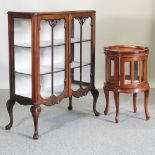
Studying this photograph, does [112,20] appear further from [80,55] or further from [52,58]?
[52,58]

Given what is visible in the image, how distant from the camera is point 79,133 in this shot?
9.77 feet

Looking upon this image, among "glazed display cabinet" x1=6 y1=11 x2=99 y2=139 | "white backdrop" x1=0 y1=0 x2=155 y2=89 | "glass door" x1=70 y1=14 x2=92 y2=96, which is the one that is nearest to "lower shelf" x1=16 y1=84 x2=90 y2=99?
"glazed display cabinet" x1=6 y1=11 x2=99 y2=139

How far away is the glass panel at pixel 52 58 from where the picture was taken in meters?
2.92

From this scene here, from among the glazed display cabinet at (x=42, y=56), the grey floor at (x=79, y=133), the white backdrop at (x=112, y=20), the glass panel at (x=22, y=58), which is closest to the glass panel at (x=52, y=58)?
the glazed display cabinet at (x=42, y=56)

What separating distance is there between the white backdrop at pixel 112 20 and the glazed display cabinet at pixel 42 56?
1.20 meters

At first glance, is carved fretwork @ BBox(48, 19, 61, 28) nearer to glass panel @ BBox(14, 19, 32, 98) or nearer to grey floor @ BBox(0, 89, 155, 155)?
glass panel @ BBox(14, 19, 32, 98)

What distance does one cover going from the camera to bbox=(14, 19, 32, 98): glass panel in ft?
9.51

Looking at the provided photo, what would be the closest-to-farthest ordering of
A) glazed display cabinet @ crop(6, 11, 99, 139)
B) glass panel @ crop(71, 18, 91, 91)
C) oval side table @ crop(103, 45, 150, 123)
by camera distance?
1. glazed display cabinet @ crop(6, 11, 99, 139)
2. oval side table @ crop(103, 45, 150, 123)
3. glass panel @ crop(71, 18, 91, 91)

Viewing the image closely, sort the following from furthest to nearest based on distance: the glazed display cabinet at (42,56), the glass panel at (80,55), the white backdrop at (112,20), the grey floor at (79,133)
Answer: the white backdrop at (112,20), the glass panel at (80,55), the glazed display cabinet at (42,56), the grey floor at (79,133)

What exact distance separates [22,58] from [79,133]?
787 millimetres

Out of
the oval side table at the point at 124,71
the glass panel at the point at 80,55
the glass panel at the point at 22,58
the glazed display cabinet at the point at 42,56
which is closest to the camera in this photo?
the glazed display cabinet at the point at 42,56

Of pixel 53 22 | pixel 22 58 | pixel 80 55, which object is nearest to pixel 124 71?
pixel 80 55

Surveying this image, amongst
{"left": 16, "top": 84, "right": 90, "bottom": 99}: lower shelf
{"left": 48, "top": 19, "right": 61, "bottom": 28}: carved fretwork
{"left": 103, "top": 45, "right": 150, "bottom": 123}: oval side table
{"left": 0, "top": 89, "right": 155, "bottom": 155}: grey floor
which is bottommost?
{"left": 0, "top": 89, "right": 155, "bottom": 155}: grey floor

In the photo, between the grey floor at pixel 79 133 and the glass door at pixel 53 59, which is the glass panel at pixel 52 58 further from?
the grey floor at pixel 79 133
